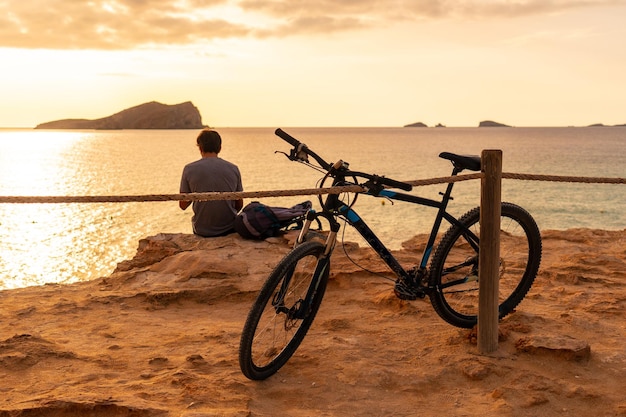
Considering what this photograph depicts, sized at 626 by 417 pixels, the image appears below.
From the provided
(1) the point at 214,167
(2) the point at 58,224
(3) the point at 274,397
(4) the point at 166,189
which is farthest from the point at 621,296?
(4) the point at 166,189

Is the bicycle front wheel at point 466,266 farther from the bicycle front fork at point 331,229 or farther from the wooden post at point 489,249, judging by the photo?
the bicycle front fork at point 331,229

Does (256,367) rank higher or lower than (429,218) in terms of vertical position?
higher

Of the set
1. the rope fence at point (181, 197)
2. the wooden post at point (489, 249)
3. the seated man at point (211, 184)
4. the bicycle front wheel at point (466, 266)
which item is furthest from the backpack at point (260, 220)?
the rope fence at point (181, 197)

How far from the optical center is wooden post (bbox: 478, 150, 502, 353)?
429 cm

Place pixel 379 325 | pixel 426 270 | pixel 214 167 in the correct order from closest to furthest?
1. pixel 426 270
2. pixel 379 325
3. pixel 214 167

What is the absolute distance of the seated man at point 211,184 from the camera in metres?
7.04

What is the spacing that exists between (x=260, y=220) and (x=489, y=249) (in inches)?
131

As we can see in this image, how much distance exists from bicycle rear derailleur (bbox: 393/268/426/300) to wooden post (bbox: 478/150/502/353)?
44 centimetres

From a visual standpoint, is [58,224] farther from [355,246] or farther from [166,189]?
[355,246]

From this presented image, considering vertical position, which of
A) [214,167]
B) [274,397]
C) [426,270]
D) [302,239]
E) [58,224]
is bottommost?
[58,224]

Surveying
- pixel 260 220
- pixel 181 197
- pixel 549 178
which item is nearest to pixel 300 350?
pixel 181 197

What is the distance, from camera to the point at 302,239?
4.14 meters

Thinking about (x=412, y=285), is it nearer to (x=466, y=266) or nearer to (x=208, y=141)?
(x=466, y=266)

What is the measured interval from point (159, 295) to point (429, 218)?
23.1 m
